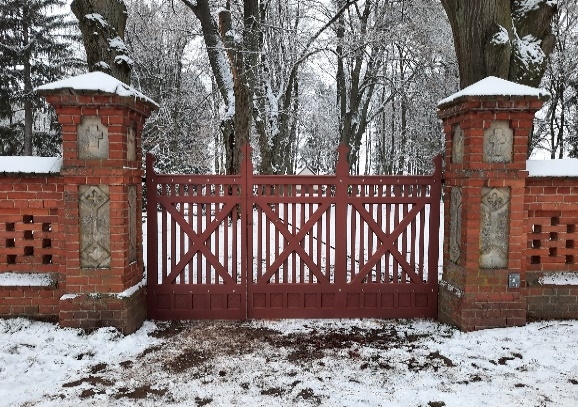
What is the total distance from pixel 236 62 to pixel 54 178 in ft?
18.5

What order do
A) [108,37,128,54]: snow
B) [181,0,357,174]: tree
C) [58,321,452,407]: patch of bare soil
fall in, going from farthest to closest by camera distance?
1. [181,0,357,174]: tree
2. [108,37,128,54]: snow
3. [58,321,452,407]: patch of bare soil

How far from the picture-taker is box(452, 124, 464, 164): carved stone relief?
449cm

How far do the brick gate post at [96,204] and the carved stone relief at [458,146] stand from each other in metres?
3.60

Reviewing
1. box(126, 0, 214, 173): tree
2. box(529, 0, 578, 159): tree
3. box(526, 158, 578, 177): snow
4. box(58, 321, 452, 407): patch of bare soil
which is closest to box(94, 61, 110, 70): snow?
box(58, 321, 452, 407): patch of bare soil

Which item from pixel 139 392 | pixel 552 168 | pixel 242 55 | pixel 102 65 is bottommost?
pixel 139 392

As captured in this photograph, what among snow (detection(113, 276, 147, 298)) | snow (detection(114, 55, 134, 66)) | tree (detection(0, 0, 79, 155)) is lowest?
snow (detection(113, 276, 147, 298))

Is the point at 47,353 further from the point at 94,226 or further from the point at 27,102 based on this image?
the point at 27,102

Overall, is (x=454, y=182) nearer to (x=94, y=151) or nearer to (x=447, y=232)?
(x=447, y=232)

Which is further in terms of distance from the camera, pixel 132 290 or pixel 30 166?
Answer: pixel 132 290

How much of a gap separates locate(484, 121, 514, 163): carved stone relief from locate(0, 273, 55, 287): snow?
495cm

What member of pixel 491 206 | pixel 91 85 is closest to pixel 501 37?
pixel 491 206

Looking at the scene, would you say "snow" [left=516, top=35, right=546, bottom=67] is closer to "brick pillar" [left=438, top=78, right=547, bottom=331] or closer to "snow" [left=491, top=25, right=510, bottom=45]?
"snow" [left=491, top=25, right=510, bottom=45]

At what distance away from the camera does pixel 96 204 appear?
423 cm

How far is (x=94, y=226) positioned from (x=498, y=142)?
14.4ft
